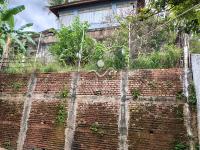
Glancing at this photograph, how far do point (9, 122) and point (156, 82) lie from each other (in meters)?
5.98

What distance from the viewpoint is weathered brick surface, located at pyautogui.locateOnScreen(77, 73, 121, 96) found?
1043 centimetres

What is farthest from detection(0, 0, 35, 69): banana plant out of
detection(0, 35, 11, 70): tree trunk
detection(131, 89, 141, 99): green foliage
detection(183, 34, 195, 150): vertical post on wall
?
detection(183, 34, 195, 150): vertical post on wall

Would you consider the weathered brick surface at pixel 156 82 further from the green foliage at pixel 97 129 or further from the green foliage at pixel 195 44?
the green foliage at pixel 195 44

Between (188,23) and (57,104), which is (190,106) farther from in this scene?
(57,104)

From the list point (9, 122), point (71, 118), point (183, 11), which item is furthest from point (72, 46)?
point (183, 11)

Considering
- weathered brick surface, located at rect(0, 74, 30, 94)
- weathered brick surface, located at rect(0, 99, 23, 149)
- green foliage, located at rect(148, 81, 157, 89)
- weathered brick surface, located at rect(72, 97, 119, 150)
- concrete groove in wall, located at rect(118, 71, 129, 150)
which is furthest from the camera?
weathered brick surface, located at rect(0, 74, 30, 94)

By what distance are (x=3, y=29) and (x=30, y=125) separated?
5.29 meters

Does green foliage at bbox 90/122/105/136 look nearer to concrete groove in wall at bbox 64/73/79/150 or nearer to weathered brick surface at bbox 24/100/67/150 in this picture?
concrete groove in wall at bbox 64/73/79/150

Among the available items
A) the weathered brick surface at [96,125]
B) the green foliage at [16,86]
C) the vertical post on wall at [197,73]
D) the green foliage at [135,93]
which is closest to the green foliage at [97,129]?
the weathered brick surface at [96,125]

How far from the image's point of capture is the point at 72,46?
519 inches

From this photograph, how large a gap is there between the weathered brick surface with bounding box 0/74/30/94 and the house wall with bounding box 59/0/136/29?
254 inches

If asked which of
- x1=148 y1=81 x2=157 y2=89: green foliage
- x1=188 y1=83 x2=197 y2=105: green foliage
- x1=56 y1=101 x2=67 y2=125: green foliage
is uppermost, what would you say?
x1=148 y1=81 x2=157 y2=89: green foliage

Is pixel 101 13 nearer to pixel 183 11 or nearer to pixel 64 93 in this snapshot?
pixel 183 11

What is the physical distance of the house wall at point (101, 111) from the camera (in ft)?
30.8
